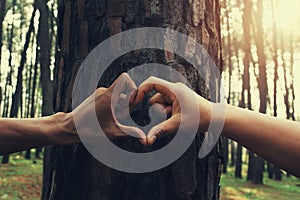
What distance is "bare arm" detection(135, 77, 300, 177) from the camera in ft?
4.59

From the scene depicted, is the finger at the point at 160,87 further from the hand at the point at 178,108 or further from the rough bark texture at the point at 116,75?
the rough bark texture at the point at 116,75

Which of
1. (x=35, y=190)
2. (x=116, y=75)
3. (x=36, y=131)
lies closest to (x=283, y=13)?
(x=35, y=190)

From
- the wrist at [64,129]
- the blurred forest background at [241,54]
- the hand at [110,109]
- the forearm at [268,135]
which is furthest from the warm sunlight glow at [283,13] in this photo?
the wrist at [64,129]

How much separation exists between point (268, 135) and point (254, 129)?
0.20 feet

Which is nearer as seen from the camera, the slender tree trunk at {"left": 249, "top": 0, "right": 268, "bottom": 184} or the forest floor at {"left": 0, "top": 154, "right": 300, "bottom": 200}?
the forest floor at {"left": 0, "top": 154, "right": 300, "bottom": 200}

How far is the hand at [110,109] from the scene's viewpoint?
4.78ft

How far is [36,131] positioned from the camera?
1501mm

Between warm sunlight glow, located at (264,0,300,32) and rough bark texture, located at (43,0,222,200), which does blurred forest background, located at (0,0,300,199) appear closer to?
warm sunlight glow, located at (264,0,300,32)

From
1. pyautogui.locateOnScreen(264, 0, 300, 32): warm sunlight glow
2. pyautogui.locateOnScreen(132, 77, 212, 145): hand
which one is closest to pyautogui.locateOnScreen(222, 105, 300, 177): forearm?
pyautogui.locateOnScreen(132, 77, 212, 145): hand

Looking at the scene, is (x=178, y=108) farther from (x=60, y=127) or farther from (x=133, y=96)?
(x=60, y=127)

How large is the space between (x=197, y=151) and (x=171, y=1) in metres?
0.83

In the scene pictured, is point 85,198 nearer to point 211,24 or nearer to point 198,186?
point 198,186

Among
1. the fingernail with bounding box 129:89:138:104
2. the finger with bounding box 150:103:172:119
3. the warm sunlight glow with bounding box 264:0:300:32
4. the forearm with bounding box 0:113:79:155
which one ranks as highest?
the warm sunlight glow with bounding box 264:0:300:32

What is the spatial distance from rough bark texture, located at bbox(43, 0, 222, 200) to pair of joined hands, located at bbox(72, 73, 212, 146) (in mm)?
223
